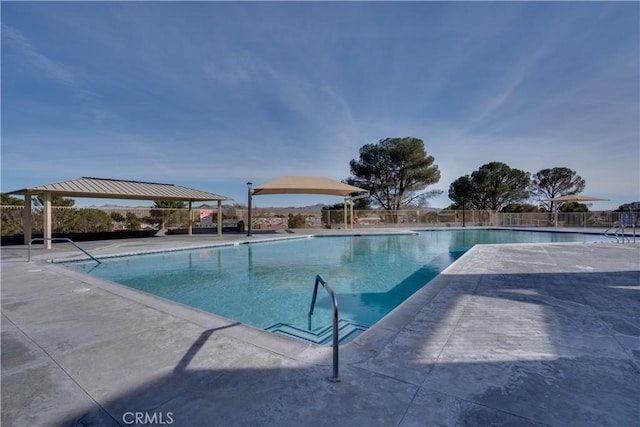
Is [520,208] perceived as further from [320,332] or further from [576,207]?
[320,332]

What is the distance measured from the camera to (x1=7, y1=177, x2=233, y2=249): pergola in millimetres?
9469

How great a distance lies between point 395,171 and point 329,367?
24.3 meters

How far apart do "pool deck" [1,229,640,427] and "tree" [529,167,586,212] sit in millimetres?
30108

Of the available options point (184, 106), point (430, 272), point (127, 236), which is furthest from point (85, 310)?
point (184, 106)

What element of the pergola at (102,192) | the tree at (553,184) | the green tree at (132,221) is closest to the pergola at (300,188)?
the pergola at (102,192)

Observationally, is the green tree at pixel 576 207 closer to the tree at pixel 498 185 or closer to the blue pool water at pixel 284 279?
the tree at pixel 498 185

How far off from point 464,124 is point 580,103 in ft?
15.2

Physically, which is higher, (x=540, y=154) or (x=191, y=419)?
(x=540, y=154)

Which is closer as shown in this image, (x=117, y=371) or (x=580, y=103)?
(x=117, y=371)

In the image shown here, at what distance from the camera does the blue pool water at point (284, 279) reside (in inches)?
175

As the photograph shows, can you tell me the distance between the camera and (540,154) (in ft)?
71.5

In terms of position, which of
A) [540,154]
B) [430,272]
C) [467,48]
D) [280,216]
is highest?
[467,48]

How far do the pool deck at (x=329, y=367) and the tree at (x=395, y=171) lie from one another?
70.8ft

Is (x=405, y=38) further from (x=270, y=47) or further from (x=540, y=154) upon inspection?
(x=540, y=154)
